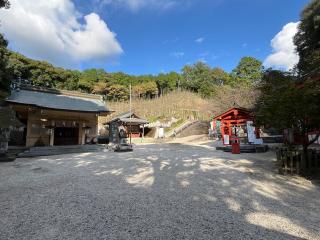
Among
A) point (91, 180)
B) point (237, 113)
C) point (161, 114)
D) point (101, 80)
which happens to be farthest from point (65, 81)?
point (91, 180)

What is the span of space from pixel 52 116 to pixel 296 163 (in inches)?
605

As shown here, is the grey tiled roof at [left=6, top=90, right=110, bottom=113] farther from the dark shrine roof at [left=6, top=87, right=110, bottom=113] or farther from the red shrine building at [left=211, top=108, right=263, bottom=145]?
the red shrine building at [left=211, top=108, right=263, bottom=145]

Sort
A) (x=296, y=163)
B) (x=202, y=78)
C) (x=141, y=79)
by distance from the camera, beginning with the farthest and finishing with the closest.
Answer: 1. (x=141, y=79)
2. (x=202, y=78)
3. (x=296, y=163)

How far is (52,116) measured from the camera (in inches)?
620

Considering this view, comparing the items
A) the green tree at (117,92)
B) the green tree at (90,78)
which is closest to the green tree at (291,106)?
the green tree at (90,78)

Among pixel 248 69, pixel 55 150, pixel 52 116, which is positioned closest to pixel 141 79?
pixel 248 69

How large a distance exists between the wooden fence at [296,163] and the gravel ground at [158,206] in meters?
0.57

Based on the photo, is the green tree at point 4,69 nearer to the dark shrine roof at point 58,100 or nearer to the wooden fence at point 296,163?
the dark shrine roof at point 58,100

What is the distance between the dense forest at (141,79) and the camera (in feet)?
115

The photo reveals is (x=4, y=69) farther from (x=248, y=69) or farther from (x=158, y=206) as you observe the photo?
(x=248, y=69)

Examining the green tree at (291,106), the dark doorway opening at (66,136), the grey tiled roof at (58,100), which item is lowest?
the dark doorway opening at (66,136)

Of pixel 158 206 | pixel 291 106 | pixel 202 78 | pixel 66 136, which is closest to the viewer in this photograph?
pixel 158 206

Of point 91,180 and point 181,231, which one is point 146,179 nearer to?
point 91,180

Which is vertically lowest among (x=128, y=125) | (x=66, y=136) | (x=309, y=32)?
(x=66, y=136)
